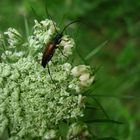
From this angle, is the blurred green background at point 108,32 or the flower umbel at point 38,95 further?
the blurred green background at point 108,32

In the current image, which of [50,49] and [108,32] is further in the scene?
[108,32]

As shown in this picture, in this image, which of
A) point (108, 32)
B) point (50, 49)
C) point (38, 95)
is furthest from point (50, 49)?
point (108, 32)

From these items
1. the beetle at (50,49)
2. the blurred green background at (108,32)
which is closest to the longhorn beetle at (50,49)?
the beetle at (50,49)

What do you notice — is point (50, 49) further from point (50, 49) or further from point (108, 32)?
point (108, 32)

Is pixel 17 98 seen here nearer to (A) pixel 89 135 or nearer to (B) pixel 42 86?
(B) pixel 42 86

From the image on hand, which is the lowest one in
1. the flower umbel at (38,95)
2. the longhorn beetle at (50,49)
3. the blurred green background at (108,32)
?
the flower umbel at (38,95)

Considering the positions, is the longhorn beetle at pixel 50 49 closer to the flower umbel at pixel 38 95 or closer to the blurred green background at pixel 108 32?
the flower umbel at pixel 38 95

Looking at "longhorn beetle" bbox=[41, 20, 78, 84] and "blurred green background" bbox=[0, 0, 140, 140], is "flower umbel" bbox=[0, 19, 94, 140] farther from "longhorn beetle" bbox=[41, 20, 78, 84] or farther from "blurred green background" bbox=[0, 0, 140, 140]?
"blurred green background" bbox=[0, 0, 140, 140]
